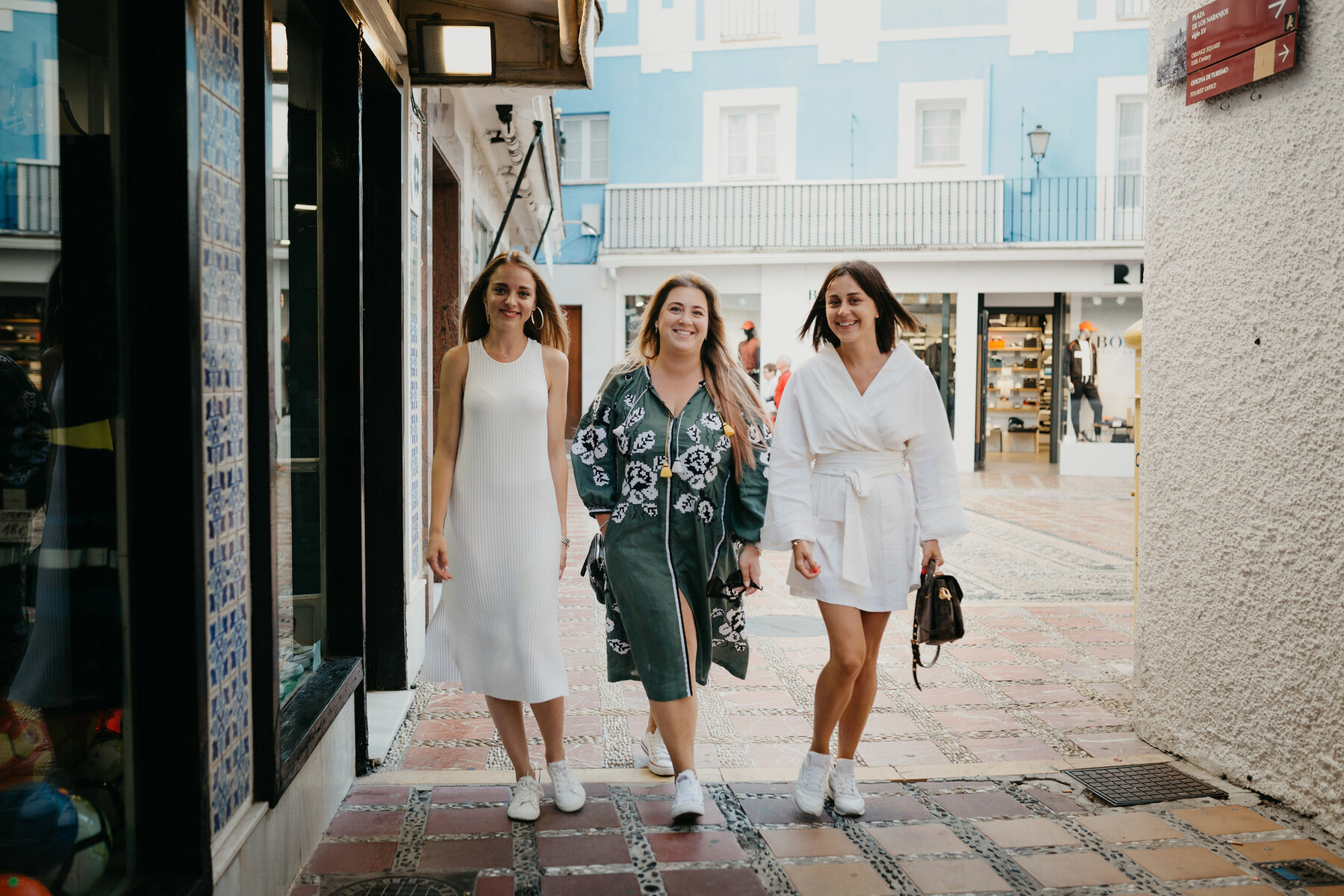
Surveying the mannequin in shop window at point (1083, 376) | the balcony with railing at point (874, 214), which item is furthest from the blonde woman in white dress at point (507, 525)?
the mannequin in shop window at point (1083, 376)

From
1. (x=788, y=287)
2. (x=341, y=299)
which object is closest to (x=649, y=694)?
(x=341, y=299)

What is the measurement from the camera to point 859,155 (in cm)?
1934

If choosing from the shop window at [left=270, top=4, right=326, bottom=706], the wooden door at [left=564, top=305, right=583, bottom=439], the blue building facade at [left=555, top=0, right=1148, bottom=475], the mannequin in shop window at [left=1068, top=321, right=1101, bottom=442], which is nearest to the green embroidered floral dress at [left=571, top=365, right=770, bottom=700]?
the shop window at [left=270, top=4, right=326, bottom=706]

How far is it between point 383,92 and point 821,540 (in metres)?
2.68

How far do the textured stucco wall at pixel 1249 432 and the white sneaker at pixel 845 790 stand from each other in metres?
1.45

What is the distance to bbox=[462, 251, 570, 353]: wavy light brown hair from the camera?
343 centimetres

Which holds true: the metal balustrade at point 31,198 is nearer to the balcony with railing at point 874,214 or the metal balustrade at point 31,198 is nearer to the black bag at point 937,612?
the black bag at point 937,612

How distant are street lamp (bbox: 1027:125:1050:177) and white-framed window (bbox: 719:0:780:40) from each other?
513 centimetres

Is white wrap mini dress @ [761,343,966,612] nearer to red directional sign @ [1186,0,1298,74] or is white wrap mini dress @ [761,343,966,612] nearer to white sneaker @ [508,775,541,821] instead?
white sneaker @ [508,775,541,821]

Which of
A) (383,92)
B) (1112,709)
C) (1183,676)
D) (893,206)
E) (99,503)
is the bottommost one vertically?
(1112,709)

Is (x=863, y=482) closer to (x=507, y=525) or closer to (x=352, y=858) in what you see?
(x=507, y=525)

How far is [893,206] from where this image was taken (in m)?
19.0

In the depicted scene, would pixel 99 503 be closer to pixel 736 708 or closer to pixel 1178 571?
pixel 736 708

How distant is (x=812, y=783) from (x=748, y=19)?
1870 cm
